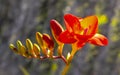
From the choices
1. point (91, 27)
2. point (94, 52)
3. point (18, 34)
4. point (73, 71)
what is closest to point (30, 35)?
point (18, 34)

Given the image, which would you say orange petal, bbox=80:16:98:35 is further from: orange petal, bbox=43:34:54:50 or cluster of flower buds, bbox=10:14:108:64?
orange petal, bbox=43:34:54:50

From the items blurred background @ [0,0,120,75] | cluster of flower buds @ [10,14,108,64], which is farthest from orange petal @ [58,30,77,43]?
blurred background @ [0,0,120,75]

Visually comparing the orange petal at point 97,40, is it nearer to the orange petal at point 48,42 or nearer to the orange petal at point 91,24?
the orange petal at point 91,24

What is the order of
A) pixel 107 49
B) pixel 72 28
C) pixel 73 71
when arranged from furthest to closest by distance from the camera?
pixel 107 49 → pixel 73 71 → pixel 72 28

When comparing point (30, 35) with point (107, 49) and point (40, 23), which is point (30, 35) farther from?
point (107, 49)

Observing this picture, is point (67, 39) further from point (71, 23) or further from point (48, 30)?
point (48, 30)

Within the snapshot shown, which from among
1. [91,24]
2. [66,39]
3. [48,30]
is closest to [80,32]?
[91,24]
